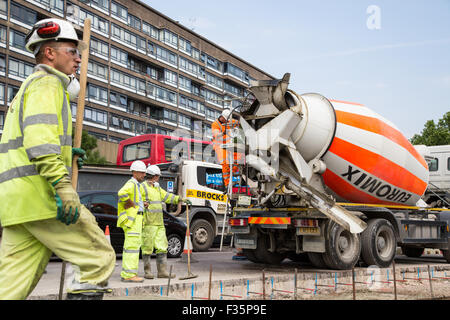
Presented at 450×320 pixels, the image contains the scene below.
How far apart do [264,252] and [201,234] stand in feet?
12.6

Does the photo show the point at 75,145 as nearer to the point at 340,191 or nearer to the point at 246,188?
the point at 246,188

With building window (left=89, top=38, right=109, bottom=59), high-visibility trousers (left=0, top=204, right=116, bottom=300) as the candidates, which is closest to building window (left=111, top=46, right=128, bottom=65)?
building window (left=89, top=38, right=109, bottom=59)

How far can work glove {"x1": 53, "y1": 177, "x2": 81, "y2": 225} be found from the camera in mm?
2928

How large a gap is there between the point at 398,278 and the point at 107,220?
240 inches

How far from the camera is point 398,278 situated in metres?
A: 8.62

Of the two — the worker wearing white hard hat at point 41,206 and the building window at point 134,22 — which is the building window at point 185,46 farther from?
the worker wearing white hard hat at point 41,206

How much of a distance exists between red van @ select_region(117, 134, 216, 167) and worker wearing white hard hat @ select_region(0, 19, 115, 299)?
12.8 meters

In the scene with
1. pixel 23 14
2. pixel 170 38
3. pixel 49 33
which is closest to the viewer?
pixel 49 33

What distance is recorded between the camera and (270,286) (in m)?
7.25

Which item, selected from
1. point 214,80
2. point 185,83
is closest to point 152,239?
point 185,83

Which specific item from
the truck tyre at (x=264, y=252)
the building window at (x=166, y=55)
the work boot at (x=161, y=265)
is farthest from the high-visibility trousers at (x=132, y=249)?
the building window at (x=166, y=55)

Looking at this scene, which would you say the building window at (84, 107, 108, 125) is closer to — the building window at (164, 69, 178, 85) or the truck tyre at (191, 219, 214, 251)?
the building window at (164, 69, 178, 85)

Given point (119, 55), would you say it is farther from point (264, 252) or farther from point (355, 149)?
point (355, 149)
